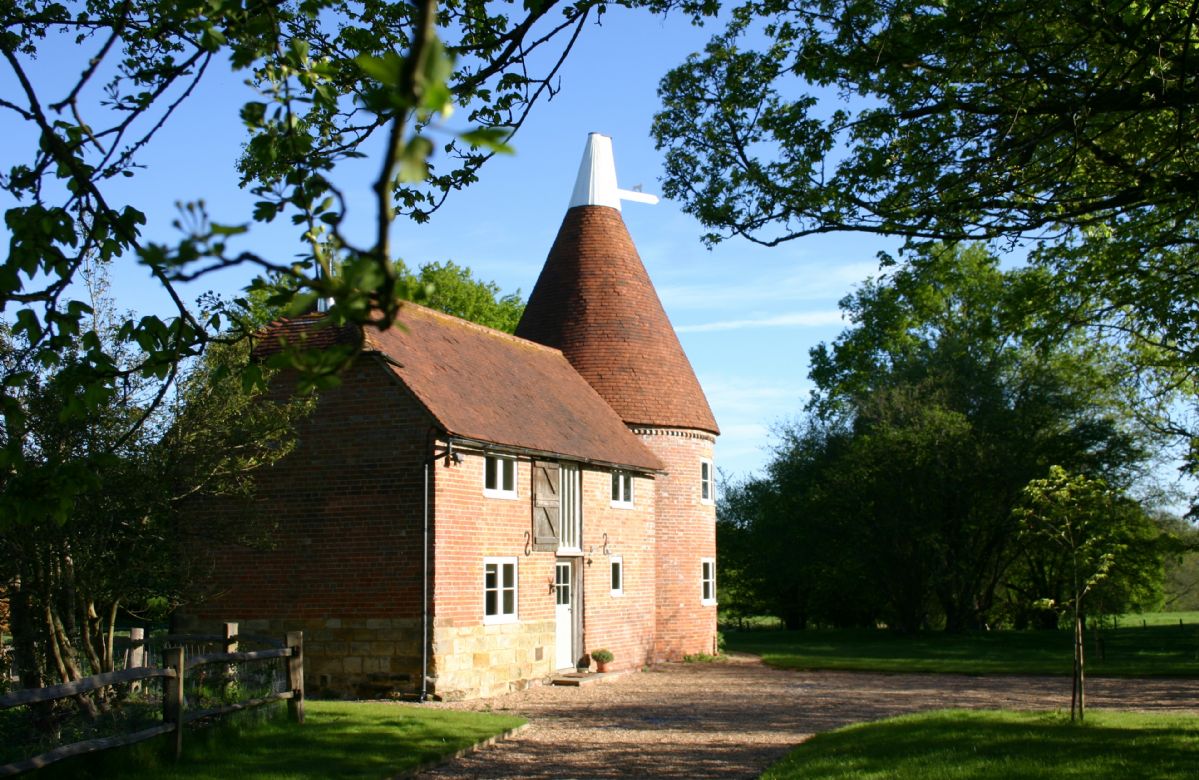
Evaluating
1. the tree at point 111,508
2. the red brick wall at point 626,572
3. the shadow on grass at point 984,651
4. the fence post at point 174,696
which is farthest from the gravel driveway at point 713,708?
the tree at point 111,508

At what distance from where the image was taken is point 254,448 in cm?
1603

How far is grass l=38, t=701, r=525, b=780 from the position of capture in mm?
10875

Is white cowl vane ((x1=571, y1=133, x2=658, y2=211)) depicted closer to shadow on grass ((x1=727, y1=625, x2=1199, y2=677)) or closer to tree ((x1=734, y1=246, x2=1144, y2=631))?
tree ((x1=734, y1=246, x2=1144, y2=631))

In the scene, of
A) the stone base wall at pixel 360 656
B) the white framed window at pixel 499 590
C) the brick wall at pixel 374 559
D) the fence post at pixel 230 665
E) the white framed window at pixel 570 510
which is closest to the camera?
the fence post at pixel 230 665

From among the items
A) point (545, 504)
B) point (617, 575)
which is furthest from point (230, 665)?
point (617, 575)

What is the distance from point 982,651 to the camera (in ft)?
106

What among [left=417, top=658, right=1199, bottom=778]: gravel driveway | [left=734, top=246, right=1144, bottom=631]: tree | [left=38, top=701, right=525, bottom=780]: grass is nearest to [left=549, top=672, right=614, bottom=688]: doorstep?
[left=417, top=658, right=1199, bottom=778]: gravel driveway

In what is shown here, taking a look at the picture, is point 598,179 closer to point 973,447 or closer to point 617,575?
point 617,575

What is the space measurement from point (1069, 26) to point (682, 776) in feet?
28.1

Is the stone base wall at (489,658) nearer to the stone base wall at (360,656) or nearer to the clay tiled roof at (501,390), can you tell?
the stone base wall at (360,656)

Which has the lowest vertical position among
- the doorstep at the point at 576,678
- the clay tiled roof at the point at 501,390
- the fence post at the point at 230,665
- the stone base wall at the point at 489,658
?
the doorstep at the point at 576,678

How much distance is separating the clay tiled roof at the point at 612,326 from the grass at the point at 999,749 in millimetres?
14450

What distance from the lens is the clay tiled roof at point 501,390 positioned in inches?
815

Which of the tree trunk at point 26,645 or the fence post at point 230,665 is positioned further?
the fence post at point 230,665
